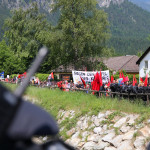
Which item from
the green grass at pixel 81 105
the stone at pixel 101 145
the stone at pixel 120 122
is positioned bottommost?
the stone at pixel 101 145

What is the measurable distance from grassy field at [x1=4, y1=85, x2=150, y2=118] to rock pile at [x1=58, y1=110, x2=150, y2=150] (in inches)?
12.5

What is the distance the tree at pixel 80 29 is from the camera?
34.6 m

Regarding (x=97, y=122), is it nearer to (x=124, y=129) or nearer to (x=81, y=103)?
(x=124, y=129)

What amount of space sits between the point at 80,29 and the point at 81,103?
65.1 feet

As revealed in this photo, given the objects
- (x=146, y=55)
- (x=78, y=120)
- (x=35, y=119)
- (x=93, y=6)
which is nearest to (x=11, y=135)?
(x=35, y=119)

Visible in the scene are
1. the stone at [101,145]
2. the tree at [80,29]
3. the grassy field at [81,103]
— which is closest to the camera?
the stone at [101,145]

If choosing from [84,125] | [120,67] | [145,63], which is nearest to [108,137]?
[84,125]

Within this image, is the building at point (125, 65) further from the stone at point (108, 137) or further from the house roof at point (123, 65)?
the stone at point (108, 137)

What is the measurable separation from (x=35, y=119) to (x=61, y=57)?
35.1m

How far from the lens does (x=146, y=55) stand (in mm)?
41906

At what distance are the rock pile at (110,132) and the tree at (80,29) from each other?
2104 cm

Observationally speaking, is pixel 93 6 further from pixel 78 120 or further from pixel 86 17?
pixel 78 120

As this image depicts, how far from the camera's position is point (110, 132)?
474 inches

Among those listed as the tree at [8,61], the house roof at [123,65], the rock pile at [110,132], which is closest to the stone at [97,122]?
the rock pile at [110,132]
